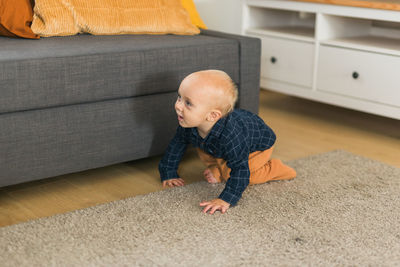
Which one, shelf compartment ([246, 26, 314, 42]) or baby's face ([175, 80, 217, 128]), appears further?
shelf compartment ([246, 26, 314, 42])

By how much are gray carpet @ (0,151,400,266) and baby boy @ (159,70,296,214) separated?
0.15 feet

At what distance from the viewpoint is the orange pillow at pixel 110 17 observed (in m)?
1.85

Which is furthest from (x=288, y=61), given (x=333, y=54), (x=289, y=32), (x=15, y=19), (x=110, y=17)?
(x=15, y=19)

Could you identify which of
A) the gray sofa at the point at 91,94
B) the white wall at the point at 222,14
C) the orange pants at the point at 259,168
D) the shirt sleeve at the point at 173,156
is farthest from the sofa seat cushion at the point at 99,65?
the white wall at the point at 222,14

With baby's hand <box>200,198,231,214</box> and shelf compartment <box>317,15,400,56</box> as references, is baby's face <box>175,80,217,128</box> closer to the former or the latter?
baby's hand <box>200,198,231,214</box>

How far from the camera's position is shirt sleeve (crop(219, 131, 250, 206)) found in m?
1.52

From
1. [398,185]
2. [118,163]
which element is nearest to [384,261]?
[398,185]

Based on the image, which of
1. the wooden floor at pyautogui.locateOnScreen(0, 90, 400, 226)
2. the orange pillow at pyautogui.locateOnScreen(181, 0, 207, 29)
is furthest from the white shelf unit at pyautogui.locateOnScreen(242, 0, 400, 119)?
the orange pillow at pyautogui.locateOnScreen(181, 0, 207, 29)

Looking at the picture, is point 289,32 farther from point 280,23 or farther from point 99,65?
point 99,65

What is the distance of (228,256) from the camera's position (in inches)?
49.7

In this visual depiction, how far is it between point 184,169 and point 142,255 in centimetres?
64

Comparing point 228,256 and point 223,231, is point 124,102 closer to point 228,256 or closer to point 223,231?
point 223,231

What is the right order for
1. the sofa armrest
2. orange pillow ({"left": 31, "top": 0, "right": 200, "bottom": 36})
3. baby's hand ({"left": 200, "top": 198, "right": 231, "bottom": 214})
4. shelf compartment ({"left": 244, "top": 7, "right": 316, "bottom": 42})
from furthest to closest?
1. shelf compartment ({"left": 244, "top": 7, "right": 316, "bottom": 42})
2. the sofa armrest
3. orange pillow ({"left": 31, "top": 0, "right": 200, "bottom": 36})
4. baby's hand ({"left": 200, "top": 198, "right": 231, "bottom": 214})

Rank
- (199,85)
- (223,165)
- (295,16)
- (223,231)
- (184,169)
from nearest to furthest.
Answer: (223,231), (199,85), (223,165), (184,169), (295,16)
